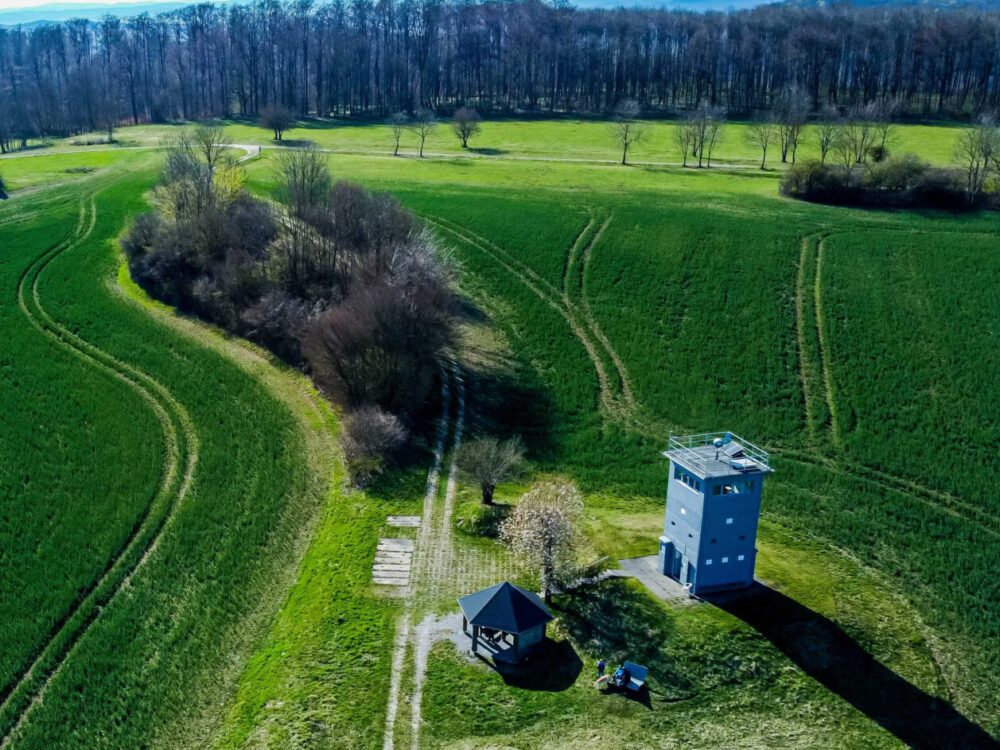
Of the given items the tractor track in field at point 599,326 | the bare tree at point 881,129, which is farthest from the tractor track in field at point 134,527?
the bare tree at point 881,129

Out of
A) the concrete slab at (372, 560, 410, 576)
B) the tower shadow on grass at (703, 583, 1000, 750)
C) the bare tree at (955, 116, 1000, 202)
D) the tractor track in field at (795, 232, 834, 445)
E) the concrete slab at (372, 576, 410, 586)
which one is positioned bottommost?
the tower shadow on grass at (703, 583, 1000, 750)

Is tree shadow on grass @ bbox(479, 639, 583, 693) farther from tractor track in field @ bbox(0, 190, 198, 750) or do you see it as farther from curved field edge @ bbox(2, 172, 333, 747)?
tractor track in field @ bbox(0, 190, 198, 750)

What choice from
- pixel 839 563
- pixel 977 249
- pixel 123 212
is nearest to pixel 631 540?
pixel 839 563

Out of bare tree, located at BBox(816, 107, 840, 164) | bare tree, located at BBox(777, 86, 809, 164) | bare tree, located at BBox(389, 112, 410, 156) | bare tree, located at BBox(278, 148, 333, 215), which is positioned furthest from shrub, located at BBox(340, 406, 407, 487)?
bare tree, located at BBox(777, 86, 809, 164)

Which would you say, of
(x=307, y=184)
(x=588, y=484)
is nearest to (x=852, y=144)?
(x=307, y=184)

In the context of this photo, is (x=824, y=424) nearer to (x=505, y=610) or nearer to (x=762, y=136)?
(x=505, y=610)

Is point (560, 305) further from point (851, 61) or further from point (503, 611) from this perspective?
point (851, 61)
